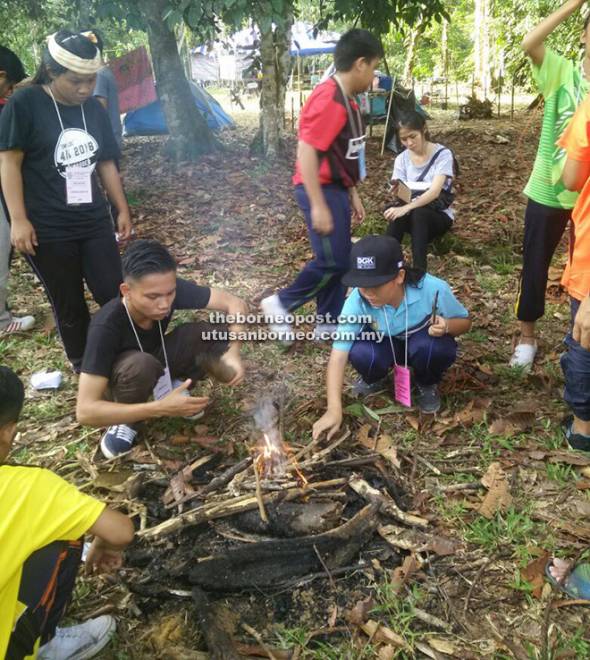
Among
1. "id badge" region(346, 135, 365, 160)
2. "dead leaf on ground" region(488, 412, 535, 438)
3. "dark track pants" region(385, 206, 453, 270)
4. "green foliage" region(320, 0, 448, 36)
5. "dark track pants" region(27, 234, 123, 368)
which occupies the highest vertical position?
"green foliage" region(320, 0, 448, 36)

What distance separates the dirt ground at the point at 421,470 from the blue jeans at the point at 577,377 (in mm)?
283

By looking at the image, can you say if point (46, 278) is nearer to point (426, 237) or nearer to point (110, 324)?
point (110, 324)

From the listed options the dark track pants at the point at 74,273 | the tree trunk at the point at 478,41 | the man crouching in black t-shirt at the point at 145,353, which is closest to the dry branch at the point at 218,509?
the man crouching in black t-shirt at the point at 145,353

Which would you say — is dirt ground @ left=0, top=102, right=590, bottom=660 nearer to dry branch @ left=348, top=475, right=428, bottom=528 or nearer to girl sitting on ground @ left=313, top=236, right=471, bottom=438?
dry branch @ left=348, top=475, right=428, bottom=528

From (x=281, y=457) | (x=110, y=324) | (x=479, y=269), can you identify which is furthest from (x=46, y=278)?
(x=479, y=269)

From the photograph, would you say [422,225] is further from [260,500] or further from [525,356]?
[260,500]

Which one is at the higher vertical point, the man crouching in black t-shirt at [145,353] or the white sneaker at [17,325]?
the man crouching in black t-shirt at [145,353]

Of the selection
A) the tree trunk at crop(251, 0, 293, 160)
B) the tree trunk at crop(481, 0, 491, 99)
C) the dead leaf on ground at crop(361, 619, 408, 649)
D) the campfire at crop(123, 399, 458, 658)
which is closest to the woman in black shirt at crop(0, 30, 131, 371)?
the campfire at crop(123, 399, 458, 658)

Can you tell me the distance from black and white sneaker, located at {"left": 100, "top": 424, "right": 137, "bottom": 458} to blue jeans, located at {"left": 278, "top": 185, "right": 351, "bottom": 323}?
5.20 ft

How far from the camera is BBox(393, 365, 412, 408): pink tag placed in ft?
11.6

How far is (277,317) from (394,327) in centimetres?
129

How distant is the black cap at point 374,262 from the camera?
123 inches

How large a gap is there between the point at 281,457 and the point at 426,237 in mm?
2753

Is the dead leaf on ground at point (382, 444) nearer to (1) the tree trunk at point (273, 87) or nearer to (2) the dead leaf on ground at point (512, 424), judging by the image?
(2) the dead leaf on ground at point (512, 424)
